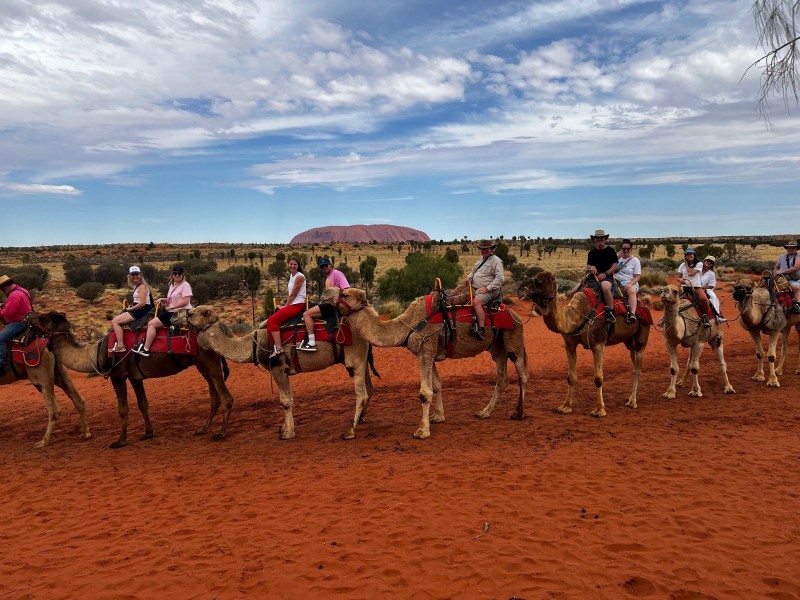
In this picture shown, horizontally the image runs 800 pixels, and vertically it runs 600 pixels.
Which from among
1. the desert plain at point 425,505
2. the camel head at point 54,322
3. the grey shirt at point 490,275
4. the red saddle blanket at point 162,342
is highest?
the grey shirt at point 490,275

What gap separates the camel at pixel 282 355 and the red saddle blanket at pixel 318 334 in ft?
0.24

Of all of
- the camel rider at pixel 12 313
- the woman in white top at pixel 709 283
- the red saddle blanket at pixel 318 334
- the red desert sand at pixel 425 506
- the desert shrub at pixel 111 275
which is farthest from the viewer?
the desert shrub at pixel 111 275

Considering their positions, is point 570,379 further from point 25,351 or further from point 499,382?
point 25,351

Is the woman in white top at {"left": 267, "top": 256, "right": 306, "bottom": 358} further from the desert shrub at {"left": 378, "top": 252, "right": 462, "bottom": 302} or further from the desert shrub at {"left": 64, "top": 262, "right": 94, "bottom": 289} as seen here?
the desert shrub at {"left": 64, "top": 262, "right": 94, "bottom": 289}

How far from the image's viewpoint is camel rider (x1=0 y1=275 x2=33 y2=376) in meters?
8.89

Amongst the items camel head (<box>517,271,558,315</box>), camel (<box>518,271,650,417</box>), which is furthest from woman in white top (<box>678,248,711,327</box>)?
camel head (<box>517,271,558,315</box>)

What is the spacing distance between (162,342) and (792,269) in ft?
42.5

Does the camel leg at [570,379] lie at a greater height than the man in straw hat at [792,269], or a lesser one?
lesser

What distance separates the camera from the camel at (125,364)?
29.8 ft

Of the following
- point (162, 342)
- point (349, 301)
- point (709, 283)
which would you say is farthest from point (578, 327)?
point (162, 342)

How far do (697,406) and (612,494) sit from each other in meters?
4.81

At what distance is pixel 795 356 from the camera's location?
1401 centimetres

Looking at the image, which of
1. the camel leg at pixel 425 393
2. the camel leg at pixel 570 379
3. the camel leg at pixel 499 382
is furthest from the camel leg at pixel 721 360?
the camel leg at pixel 425 393

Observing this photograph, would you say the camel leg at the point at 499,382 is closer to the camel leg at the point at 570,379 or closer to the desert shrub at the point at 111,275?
the camel leg at the point at 570,379
